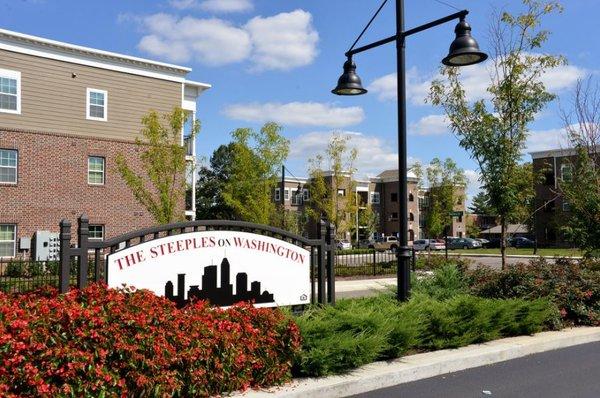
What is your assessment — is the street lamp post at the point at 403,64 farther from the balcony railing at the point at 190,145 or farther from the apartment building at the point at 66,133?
the balcony railing at the point at 190,145

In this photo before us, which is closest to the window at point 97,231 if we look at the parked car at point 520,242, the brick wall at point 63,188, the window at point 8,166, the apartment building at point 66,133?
the apartment building at point 66,133

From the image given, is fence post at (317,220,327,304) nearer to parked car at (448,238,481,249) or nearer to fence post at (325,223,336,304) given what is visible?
fence post at (325,223,336,304)

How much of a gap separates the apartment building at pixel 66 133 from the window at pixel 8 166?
0.04 metres

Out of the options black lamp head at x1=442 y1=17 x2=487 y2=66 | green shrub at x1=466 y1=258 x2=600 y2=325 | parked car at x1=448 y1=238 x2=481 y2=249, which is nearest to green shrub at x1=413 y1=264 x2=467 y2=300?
green shrub at x1=466 y1=258 x2=600 y2=325

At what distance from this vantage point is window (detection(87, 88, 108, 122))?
27719 mm

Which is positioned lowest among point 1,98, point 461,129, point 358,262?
point 358,262

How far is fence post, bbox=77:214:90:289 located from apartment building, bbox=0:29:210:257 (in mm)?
18440

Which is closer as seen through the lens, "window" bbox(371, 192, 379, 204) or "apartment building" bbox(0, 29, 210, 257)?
"apartment building" bbox(0, 29, 210, 257)

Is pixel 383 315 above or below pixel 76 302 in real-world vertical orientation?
below

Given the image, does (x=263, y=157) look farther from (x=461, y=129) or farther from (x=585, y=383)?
(x=585, y=383)

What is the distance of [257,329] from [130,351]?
1467 millimetres

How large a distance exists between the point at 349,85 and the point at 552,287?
475 cm

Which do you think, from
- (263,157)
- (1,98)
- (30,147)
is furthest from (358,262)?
(1,98)

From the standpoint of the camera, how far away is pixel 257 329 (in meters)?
5.86
